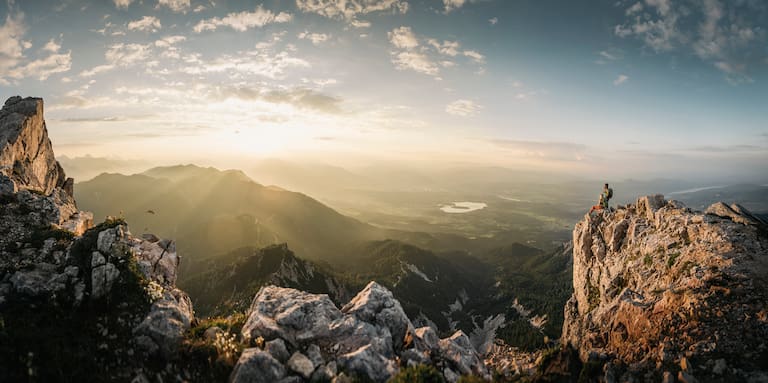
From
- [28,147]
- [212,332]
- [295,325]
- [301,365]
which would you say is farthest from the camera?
[28,147]

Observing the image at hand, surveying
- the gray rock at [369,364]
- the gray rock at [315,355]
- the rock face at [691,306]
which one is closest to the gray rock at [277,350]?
the gray rock at [315,355]

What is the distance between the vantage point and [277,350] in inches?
671

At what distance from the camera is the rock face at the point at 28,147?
3409 centimetres

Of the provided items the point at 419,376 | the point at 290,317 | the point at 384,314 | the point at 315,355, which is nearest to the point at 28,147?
the point at 290,317

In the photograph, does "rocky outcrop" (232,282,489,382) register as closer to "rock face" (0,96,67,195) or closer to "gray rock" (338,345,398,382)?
"gray rock" (338,345,398,382)

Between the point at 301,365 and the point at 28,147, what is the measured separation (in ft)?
157

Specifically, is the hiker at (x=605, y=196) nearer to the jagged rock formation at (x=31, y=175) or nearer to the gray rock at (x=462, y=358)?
the gray rock at (x=462, y=358)

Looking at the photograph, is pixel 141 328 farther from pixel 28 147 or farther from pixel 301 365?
pixel 28 147

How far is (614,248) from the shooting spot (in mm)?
44969

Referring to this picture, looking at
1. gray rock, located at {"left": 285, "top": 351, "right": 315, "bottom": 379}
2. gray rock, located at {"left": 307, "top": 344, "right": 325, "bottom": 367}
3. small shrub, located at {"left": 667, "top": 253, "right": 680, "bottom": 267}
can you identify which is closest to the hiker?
small shrub, located at {"left": 667, "top": 253, "right": 680, "bottom": 267}

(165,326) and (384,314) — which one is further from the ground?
(165,326)

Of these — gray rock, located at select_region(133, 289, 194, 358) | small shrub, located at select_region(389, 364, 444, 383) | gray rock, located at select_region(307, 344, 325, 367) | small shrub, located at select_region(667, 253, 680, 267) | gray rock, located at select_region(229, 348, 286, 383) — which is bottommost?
small shrub, located at select_region(389, 364, 444, 383)

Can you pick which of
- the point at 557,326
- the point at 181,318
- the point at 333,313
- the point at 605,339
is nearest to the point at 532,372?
the point at 605,339

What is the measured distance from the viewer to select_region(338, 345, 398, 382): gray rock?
54.6 feet
